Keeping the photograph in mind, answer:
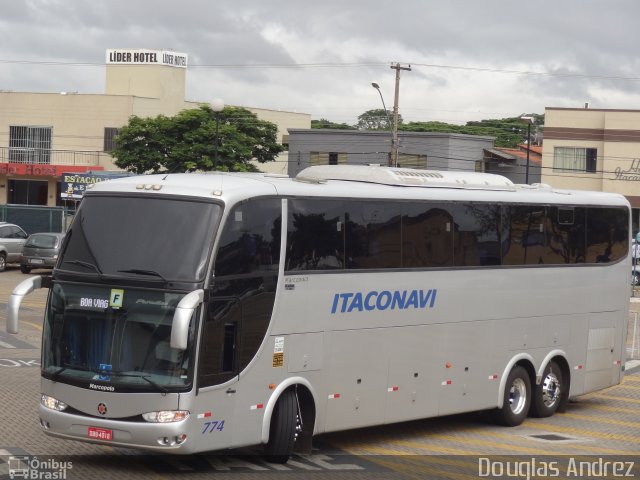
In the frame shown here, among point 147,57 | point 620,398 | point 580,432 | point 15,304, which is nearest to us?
point 15,304

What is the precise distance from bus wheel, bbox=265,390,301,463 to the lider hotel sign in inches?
2947

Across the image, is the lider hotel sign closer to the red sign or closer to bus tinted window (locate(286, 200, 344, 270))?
the red sign

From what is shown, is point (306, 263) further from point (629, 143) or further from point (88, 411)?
point (629, 143)

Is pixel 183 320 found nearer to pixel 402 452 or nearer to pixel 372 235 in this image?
pixel 372 235

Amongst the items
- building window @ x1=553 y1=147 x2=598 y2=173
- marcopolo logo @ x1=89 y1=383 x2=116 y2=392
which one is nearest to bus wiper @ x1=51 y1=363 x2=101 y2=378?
marcopolo logo @ x1=89 y1=383 x2=116 y2=392

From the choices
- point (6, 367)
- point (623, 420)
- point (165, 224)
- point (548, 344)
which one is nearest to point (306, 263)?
point (165, 224)

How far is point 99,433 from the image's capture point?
12.1 metres

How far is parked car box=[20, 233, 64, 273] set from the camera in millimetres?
45625

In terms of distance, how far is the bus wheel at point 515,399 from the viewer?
A: 17750 mm

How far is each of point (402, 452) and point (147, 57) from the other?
75024mm

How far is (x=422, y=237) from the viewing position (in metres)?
15.8

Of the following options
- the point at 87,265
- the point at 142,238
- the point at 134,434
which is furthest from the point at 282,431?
the point at 87,265

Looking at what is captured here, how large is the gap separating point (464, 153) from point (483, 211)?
55683mm

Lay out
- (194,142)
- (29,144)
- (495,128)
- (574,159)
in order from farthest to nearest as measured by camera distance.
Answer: (495,128) → (29,144) → (574,159) → (194,142)
